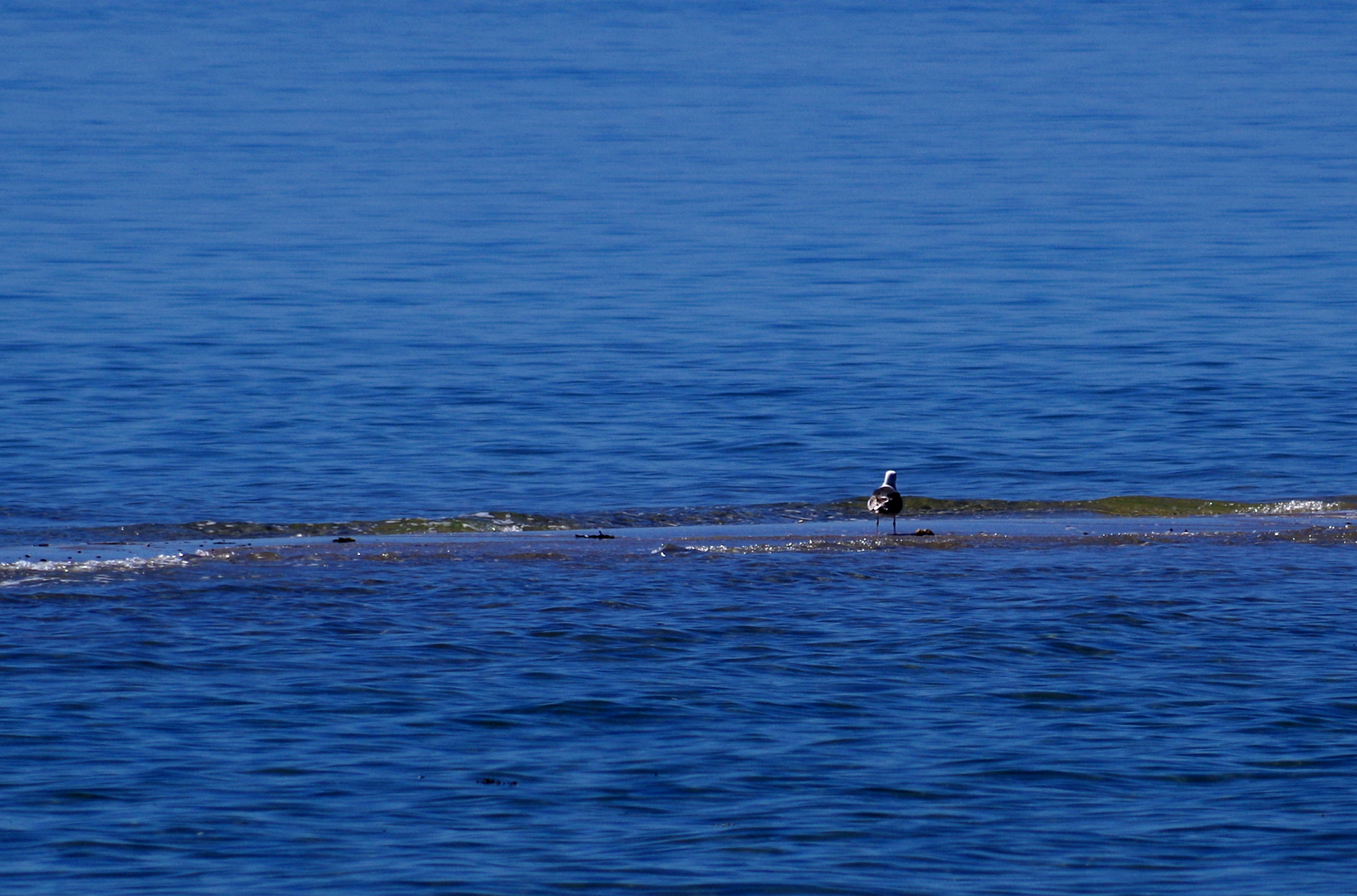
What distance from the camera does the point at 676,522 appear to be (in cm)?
1644

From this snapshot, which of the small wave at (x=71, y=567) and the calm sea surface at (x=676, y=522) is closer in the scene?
the calm sea surface at (x=676, y=522)

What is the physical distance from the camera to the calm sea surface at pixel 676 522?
9.03 m

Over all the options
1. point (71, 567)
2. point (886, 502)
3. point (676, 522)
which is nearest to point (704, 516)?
point (676, 522)

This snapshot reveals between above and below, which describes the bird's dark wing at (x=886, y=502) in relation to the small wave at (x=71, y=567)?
above

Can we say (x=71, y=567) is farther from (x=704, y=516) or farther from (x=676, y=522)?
(x=704, y=516)

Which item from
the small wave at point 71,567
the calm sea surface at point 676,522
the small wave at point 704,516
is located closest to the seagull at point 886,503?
the calm sea surface at point 676,522

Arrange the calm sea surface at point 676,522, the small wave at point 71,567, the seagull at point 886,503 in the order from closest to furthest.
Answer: the calm sea surface at point 676,522, the small wave at point 71,567, the seagull at point 886,503

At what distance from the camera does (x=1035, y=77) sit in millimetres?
64562

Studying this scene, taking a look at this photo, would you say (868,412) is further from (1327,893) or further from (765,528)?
(1327,893)

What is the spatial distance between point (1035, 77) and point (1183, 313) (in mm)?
37582

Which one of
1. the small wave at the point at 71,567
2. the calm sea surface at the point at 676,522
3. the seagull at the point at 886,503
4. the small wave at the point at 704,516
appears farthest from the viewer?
the small wave at the point at 704,516

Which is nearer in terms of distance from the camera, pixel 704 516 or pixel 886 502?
pixel 886 502

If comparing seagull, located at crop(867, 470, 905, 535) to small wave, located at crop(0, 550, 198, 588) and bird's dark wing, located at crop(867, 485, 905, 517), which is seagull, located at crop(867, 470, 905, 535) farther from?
small wave, located at crop(0, 550, 198, 588)

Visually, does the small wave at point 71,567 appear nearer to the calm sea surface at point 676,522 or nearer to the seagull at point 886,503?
the calm sea surface at point 676,522
